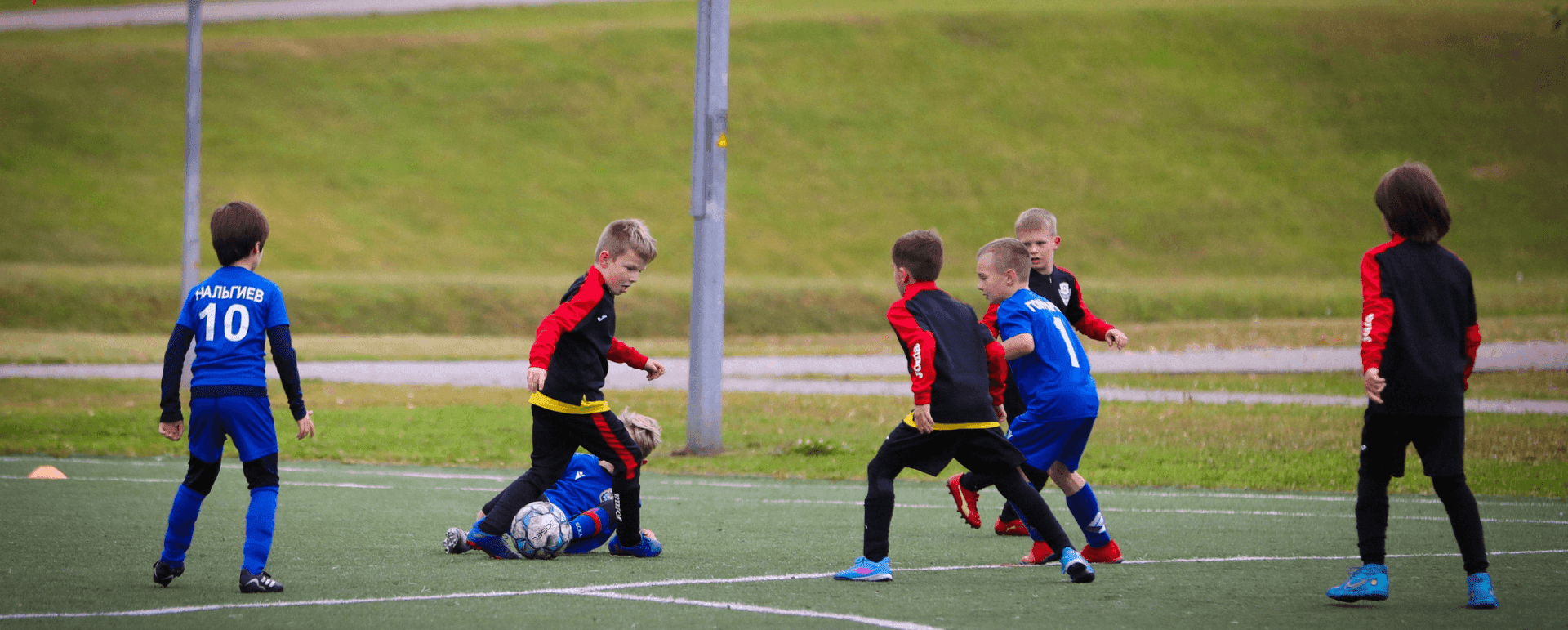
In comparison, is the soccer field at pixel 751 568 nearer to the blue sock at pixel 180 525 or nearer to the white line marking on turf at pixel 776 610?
the white line marking on turf at pixel 776 610

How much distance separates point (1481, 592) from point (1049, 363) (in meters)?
2.00

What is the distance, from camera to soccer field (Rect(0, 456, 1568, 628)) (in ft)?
17.9

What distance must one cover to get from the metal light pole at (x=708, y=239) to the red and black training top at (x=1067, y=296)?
18.7ft

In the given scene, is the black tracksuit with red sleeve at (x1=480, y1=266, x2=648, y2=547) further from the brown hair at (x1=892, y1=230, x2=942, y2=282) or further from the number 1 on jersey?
the number 1 on jersey

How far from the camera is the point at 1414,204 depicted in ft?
18.6

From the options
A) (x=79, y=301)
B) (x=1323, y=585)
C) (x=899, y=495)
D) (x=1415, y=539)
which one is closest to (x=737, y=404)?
(x=899, y=495)

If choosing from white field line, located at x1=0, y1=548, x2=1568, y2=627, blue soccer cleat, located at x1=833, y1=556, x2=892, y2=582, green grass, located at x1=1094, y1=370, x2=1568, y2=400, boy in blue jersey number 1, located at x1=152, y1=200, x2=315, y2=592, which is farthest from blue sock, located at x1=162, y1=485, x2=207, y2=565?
green grass, located at x1=1094, y1=370, x2=1568, y2=400

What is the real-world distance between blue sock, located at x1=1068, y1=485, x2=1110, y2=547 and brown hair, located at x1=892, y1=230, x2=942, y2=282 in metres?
1.32

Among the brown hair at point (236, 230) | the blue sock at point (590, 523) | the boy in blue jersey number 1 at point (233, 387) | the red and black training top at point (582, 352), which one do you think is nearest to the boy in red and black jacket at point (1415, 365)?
the red and black training top at point (582, 352)

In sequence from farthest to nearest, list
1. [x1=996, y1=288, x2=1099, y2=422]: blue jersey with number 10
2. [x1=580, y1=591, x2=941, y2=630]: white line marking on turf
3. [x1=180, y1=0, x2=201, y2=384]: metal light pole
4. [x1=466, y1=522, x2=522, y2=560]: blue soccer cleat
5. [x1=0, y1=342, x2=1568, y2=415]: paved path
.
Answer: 1. [x1=0, y1=342, x2=1568, y2=415]: paved path
2. [x1=180, y1=0, x2=201, y2=384]: metal light pole
3. [x1=466, y1=522, x2=522, y2=560]: blue soccer cleat
4. [x1=996, y1=288, x2=1099, y2=422]: blue jersey with number 10
5. [x1=580, y1=591, x2=941, y2=630]: white line marking on turf

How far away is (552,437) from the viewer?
6871 millimetres

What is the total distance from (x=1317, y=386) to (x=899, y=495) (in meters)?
10.7

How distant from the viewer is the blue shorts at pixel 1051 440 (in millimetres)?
6613

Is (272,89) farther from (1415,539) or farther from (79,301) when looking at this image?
(1415,539)
